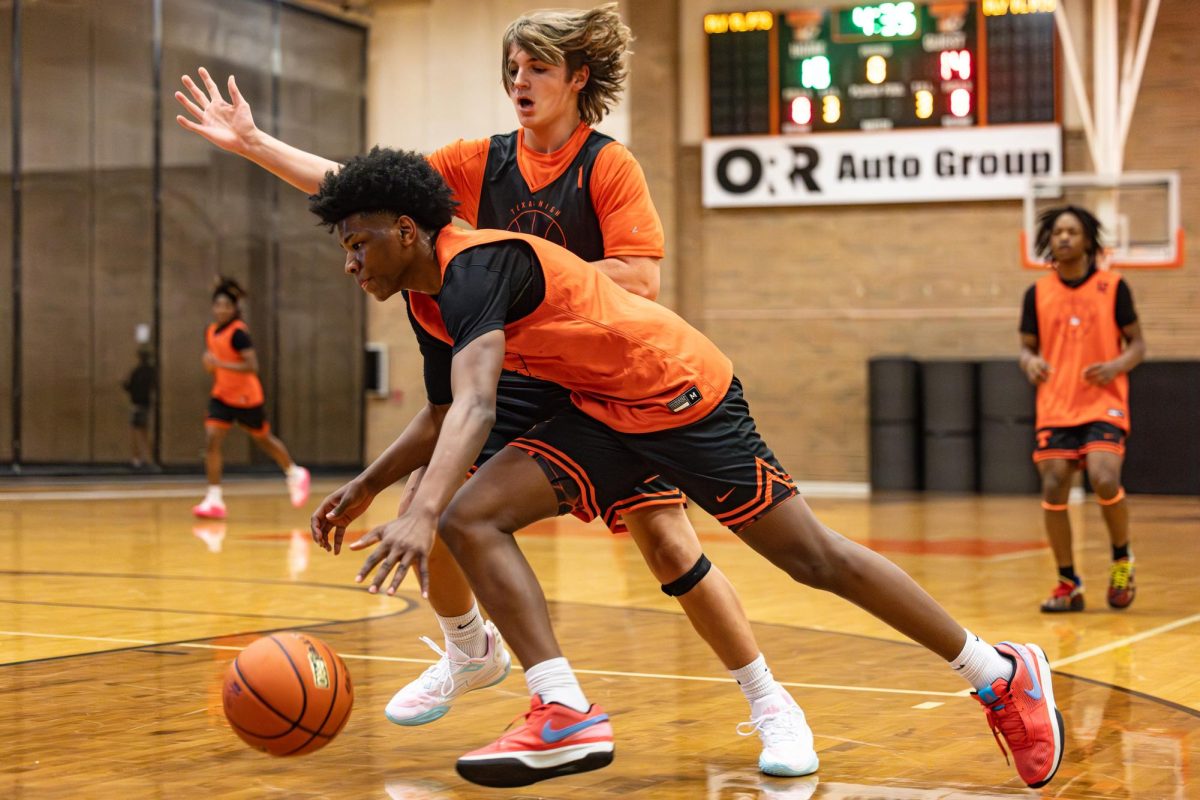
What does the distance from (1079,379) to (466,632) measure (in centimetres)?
401

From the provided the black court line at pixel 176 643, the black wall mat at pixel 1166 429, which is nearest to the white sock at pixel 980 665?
the black court line at pixel 176 643

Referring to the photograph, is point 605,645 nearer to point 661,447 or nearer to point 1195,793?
point 661,447

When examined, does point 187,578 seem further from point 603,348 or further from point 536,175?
point 603,348

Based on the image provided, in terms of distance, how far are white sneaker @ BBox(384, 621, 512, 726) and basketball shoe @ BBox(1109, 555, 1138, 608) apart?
3680 mm

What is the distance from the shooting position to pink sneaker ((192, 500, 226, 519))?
12148 mm

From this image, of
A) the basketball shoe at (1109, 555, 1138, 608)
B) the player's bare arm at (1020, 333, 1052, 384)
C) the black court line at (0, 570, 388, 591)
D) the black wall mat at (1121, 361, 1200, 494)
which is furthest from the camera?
→ the black wall mat at (1121, 361, 1200, 494)

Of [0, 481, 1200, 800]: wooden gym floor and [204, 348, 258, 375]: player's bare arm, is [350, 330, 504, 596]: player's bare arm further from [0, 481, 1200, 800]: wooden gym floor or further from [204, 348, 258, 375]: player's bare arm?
[204, 348, 258, 375]: player's bare arm

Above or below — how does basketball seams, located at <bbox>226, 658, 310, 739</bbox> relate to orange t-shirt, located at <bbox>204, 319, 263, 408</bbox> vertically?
below

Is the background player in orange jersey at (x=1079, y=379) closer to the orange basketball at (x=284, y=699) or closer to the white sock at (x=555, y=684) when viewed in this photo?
the white sock at (x=555, y=684)

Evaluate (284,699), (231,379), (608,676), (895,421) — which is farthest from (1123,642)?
(895,421)

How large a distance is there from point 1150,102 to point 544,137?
1376 cm

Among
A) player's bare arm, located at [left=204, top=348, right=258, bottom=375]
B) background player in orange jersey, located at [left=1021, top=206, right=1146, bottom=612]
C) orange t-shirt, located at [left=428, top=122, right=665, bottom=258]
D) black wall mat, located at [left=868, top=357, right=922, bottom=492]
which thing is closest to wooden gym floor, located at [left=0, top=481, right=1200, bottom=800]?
background player in orange jersey, located at [left=1021, top=206, right=1146, bottom=612]

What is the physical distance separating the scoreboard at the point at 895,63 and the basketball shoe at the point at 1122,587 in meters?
10.2

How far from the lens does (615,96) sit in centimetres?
436
